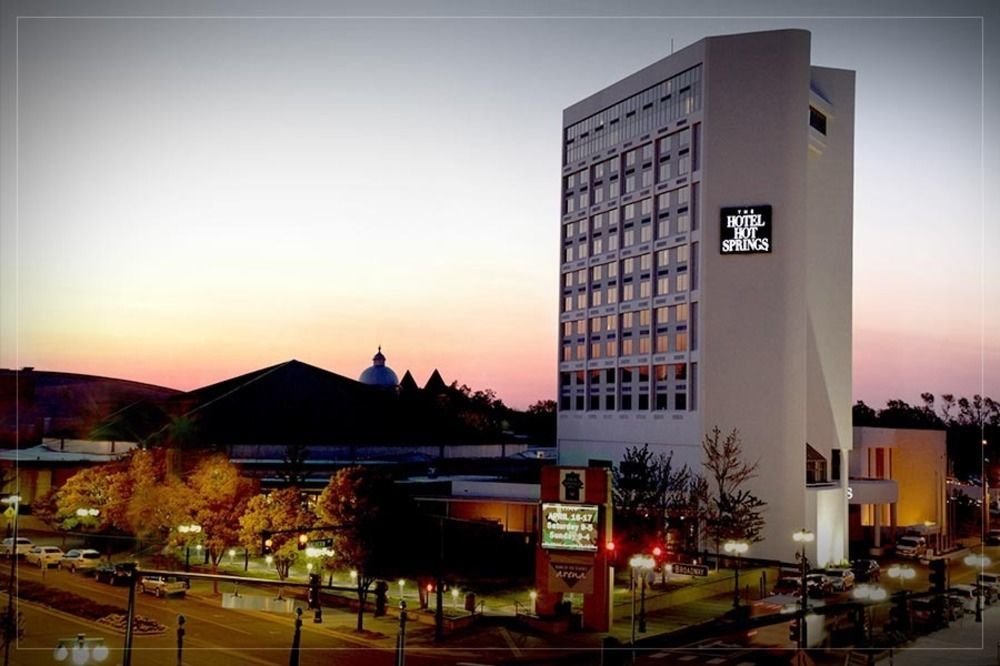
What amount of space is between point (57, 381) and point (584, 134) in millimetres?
71543

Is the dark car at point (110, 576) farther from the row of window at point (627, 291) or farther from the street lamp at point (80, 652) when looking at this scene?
the row of window at point (627, 291)

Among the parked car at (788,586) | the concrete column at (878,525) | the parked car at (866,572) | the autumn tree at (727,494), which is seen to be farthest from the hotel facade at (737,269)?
the parked car at (788,586)

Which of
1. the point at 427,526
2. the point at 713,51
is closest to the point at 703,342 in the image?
the point at 713,51

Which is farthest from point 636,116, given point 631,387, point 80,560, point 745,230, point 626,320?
point 80,560

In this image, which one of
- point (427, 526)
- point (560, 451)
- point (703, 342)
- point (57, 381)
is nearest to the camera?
point (427, 526)

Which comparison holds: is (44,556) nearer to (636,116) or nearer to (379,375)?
(636,116)

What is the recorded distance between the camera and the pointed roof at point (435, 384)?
577 ft

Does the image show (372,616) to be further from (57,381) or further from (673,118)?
(57,381)

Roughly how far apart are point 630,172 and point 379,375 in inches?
2653

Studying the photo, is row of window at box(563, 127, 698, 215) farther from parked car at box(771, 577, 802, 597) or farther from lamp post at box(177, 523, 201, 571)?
lamp post at box(177, 523, 201, 571)

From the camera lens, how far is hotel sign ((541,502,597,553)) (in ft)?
151

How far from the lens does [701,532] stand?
6925cm

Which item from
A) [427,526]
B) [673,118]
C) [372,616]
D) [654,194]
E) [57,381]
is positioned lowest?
[372,616]

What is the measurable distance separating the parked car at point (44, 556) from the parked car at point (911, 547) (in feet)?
199
